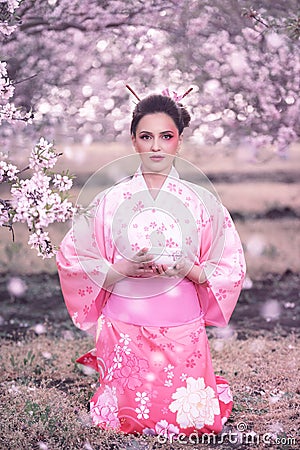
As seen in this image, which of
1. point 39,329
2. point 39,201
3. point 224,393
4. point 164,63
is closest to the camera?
point 39,201

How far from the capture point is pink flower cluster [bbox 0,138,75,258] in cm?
281

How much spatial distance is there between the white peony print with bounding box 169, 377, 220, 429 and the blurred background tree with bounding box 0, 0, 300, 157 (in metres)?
2.87

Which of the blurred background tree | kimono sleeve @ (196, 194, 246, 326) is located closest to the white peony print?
kimono sleeve @ (196, 194, 246, 326)

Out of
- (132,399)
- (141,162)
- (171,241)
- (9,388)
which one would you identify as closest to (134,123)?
(141,162)

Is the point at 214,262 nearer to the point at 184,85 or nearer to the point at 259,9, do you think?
the point at 259,9

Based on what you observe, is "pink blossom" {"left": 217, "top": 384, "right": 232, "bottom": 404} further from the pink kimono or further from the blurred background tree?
the blurred background tree

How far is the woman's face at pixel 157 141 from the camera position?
11.3 ft

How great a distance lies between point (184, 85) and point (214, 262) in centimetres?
334

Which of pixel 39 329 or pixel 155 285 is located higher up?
pixel 155 285

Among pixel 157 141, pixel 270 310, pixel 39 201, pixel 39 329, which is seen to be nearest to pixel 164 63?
pixel 270 310

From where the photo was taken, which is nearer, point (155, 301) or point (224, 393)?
point (155, 301)

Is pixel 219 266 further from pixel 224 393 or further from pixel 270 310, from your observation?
pixel 270 310

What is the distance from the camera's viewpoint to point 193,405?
136 inches

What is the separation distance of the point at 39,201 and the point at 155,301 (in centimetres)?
90
